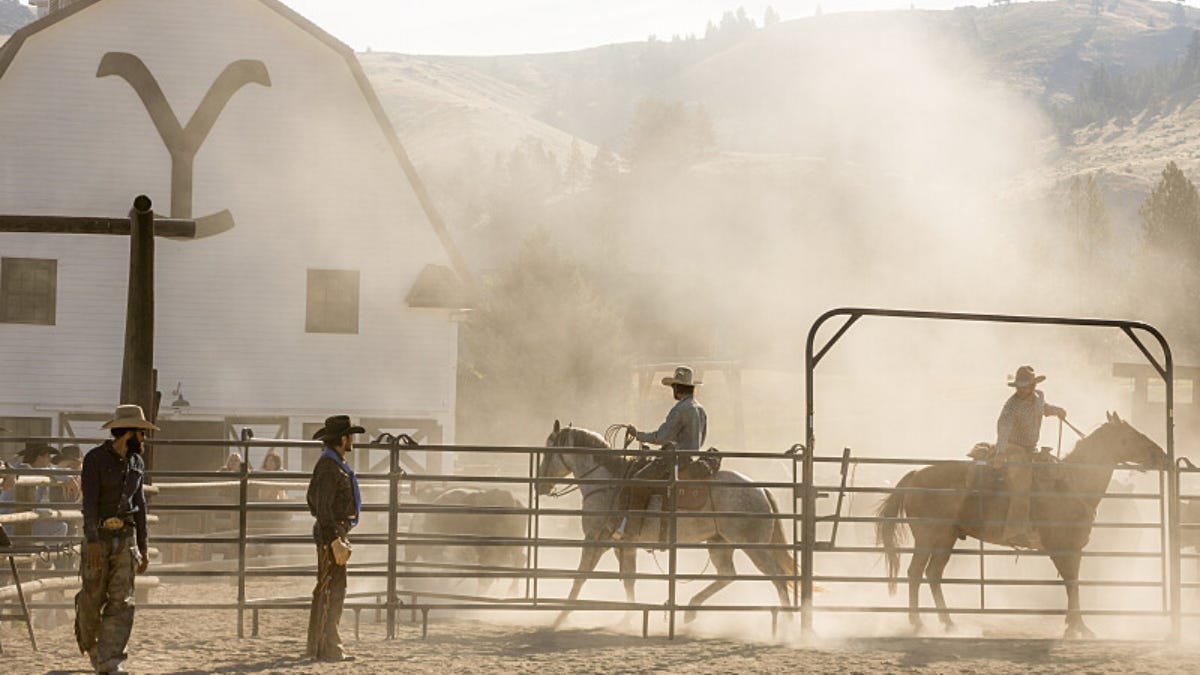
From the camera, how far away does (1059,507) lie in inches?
565

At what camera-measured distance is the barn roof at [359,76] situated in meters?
27.7

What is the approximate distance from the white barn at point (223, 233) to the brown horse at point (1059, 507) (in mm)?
15342

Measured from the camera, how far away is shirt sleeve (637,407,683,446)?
45.4 feet

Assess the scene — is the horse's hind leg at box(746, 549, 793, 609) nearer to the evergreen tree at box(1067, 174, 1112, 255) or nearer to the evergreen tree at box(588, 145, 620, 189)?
A: the evergreen tree at box(1067, 174, 1112, 255)

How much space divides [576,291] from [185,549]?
147ft

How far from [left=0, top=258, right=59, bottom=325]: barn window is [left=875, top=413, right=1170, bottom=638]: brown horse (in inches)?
713

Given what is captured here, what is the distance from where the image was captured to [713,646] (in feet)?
41.0

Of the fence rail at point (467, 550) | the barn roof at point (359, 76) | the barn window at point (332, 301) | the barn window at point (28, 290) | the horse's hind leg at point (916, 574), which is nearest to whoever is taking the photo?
the fence rail at point (467, 550)

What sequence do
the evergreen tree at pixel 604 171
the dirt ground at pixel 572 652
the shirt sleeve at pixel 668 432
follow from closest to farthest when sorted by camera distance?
the dirt ground at pixel 572 652 < the shirt sleeve at pixel 668 432 < the evergreen tree at pixel 604 171

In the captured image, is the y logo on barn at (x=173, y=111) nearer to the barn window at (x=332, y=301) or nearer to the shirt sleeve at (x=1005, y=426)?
the barn window at (x=332, y=301)

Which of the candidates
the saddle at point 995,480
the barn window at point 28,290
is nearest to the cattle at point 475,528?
the saddle at point 995,480

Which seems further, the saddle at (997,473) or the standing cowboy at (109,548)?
the saddle at (997,473)

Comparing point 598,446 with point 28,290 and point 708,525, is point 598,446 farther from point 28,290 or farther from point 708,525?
point 28,290

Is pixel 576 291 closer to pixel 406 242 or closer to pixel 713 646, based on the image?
pixel 406 242
